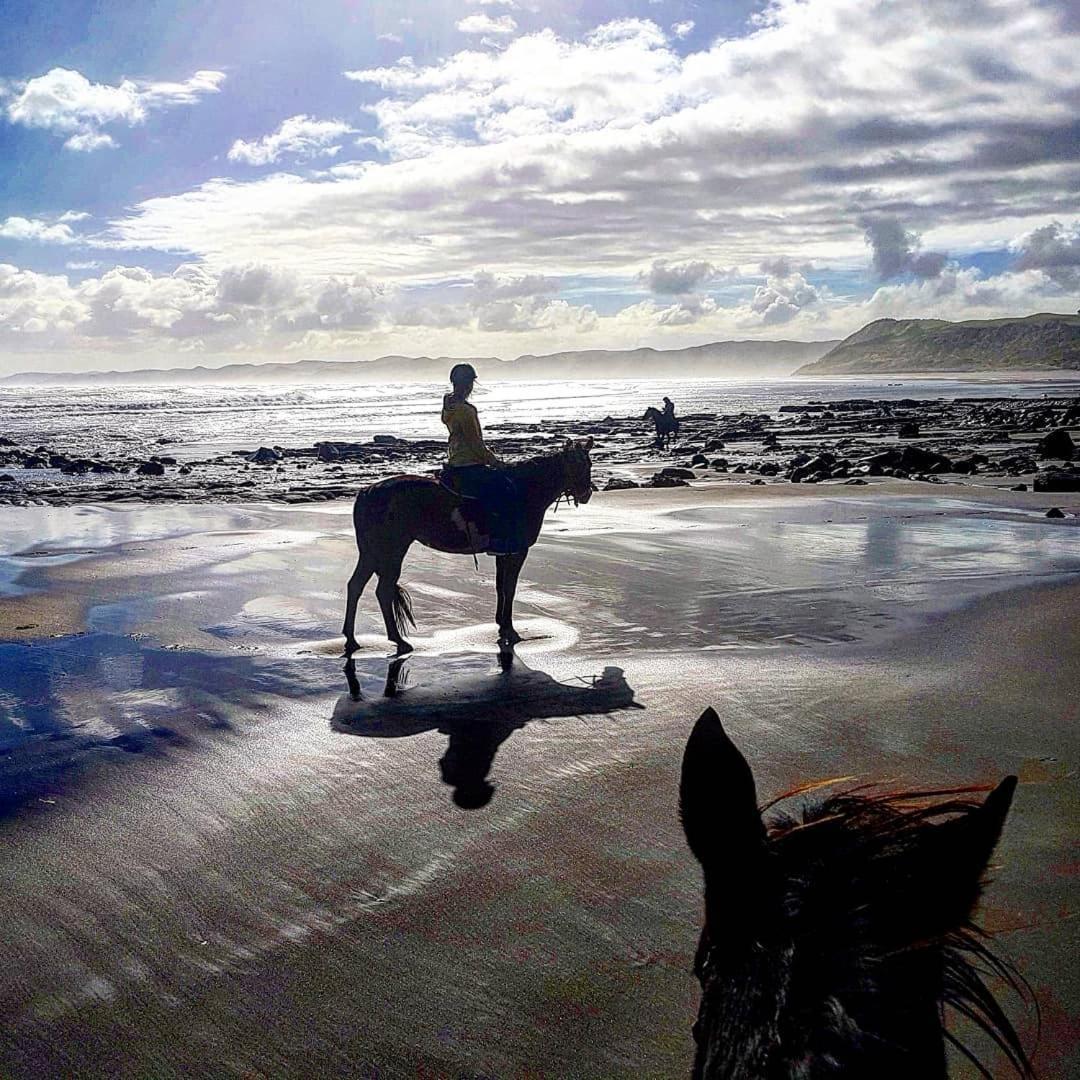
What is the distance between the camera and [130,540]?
47.1 ft

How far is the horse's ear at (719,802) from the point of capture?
1.33m

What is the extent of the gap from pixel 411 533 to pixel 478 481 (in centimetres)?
74

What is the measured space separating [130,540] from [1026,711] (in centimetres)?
1206

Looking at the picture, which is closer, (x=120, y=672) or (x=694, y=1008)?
(x=694, y=1008)

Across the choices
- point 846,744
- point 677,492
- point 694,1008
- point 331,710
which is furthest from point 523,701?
point 677,492

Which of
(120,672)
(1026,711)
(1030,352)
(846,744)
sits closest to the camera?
(846,744)

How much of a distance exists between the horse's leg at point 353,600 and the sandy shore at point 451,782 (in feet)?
0.60

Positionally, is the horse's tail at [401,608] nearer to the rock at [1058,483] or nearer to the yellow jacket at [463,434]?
the yellow jacket at [463,434]

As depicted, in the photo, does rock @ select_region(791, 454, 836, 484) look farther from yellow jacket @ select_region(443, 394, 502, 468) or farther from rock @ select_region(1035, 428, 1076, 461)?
yellow jacket @ select_region(443, 394, 502, 468)

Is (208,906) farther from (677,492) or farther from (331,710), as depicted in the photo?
(677,492)

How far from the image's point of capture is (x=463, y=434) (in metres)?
8.84

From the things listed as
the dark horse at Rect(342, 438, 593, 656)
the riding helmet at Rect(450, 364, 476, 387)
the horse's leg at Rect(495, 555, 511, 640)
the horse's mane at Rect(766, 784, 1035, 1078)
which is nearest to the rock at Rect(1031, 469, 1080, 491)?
the dark horse at Rect(342, 438, 593, 656)

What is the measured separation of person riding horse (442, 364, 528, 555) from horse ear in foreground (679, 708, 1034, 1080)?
7428 mm

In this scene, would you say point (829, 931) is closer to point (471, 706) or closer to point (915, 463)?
point (471, 706)
